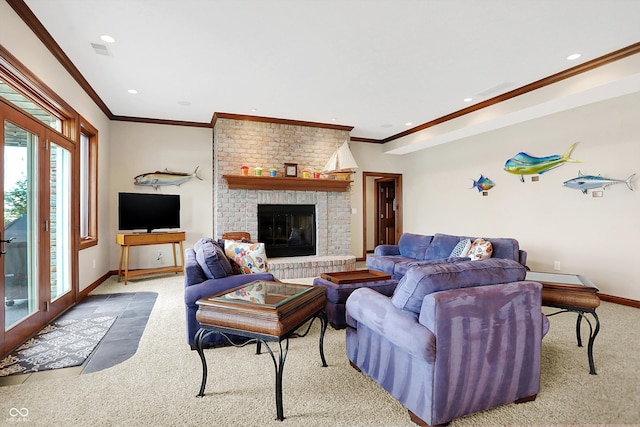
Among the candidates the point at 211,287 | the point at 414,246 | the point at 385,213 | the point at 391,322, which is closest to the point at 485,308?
the point at 391,322

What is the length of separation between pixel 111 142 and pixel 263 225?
3.04 meters

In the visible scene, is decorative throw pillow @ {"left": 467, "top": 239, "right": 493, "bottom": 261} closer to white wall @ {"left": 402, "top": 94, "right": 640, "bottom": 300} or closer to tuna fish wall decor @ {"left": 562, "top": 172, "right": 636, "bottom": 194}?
white wall @ {"left": 402, "top": 94, "right": 640, "bottom": 300}

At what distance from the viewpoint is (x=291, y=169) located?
20.6 ft

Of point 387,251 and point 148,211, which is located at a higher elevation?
point 148,211

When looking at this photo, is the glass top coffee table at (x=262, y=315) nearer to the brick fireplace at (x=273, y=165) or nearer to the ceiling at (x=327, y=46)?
the ceiling at (x=327, y=46)

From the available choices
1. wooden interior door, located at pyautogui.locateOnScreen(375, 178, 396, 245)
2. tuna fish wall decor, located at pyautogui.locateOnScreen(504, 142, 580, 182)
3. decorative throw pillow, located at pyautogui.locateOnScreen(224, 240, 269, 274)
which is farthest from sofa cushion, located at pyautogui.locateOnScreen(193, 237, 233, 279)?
wooden interior door, located at pyautogui.locateOnScreen(375, 178, 396, 245)

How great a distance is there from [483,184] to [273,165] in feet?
12.5

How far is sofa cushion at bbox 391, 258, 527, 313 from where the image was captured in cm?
174

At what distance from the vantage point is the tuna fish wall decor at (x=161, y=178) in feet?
19.2

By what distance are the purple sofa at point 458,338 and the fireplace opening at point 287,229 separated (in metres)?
4.40

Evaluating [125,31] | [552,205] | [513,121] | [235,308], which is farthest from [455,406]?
[513,121]

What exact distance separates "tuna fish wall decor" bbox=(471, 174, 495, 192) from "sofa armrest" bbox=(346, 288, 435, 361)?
15.0ft

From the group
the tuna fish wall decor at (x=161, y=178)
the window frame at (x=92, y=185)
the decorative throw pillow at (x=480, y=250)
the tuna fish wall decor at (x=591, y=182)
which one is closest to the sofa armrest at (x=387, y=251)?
the decorative throw pillow at (x=480, y=250)

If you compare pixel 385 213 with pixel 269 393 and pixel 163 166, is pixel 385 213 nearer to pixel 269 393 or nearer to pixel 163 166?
pixel 163 166
